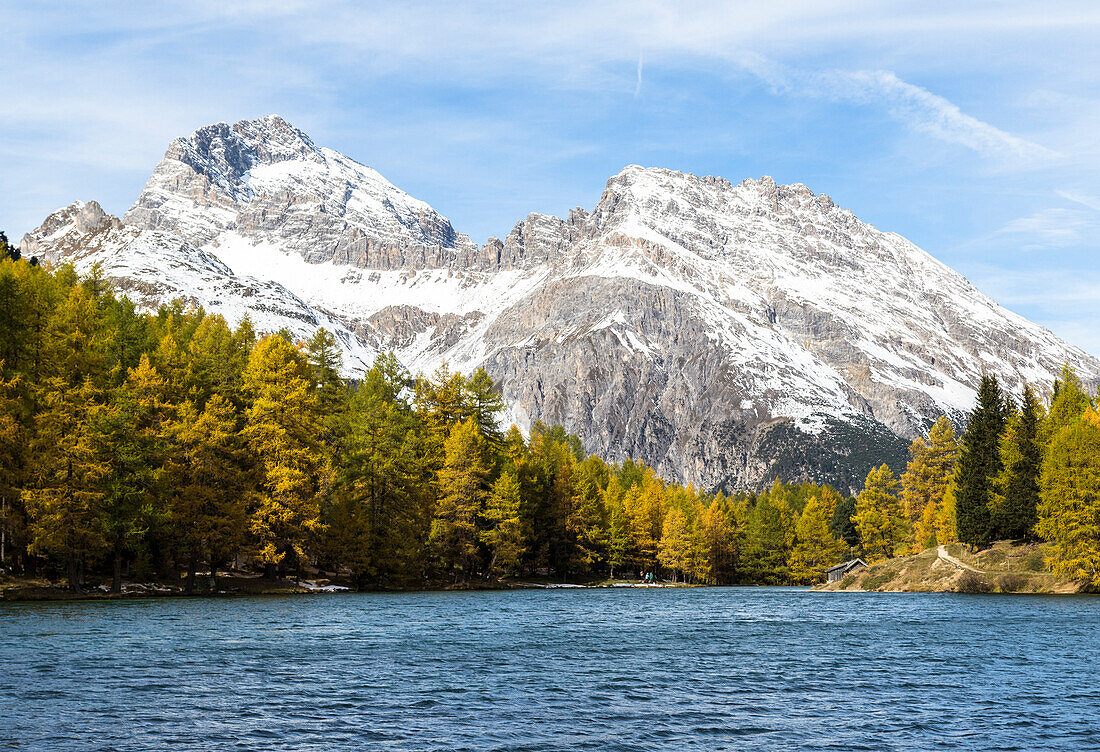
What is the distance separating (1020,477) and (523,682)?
73.4m

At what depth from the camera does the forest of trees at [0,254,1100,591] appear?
59969mm

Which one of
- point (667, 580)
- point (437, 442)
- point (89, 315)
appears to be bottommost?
point (667, 580)

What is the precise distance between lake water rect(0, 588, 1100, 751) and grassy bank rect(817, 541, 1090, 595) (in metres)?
30.2

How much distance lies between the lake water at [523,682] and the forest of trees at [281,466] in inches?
354

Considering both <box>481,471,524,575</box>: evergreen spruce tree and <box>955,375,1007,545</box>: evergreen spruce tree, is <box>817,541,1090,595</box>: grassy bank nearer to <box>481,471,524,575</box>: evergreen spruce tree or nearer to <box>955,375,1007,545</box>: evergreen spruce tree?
<box>955,375,1007,545</box>: evergreen spruce tree

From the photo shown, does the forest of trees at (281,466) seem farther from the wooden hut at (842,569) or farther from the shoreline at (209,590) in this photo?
the wooden hut at (842,569)

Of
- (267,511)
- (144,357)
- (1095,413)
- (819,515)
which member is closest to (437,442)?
(267,511)

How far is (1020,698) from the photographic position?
2923cm

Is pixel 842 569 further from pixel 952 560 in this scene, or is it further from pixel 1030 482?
pixel 1030 482

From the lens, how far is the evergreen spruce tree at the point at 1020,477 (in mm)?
86938

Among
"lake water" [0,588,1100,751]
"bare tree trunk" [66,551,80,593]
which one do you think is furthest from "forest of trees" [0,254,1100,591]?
"lake water" [0,588,1100,751]

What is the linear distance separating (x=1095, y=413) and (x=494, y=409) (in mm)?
60932

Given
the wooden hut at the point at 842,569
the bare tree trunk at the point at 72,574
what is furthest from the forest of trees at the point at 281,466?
the wooden hut at the point at 842,569

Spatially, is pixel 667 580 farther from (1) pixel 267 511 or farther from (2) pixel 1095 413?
(1) pixel 267 511
